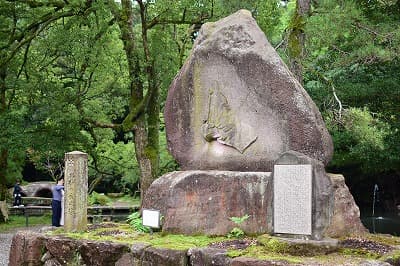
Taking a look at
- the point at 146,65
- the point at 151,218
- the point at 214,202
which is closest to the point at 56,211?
the point at 151,218

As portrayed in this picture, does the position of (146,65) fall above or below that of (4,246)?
above

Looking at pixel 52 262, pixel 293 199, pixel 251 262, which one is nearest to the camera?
pixel 251 262

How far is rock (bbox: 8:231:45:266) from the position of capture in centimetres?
796

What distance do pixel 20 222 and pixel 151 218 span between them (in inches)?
537

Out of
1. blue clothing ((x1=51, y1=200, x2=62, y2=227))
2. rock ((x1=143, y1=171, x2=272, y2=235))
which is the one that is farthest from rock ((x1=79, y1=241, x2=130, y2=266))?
blue clothing ((x1=51, y1=200, x2=62, y2=227))

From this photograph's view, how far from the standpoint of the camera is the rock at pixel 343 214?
745 cm

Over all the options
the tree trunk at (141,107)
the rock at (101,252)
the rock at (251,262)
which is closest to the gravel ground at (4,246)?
the rock at (101,252)

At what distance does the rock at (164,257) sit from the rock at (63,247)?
1.19 meters

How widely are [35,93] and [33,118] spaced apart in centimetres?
81

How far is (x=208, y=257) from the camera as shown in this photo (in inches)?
249

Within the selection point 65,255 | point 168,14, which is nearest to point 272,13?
point 168,14

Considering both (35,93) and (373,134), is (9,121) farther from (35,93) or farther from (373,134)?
(373,134)

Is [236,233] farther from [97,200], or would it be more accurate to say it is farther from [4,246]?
[97,200]

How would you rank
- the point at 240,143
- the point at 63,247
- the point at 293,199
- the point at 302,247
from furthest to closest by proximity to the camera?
the point at 240,143, the point at 63,247, the point at 293,199, the point at 302,247
